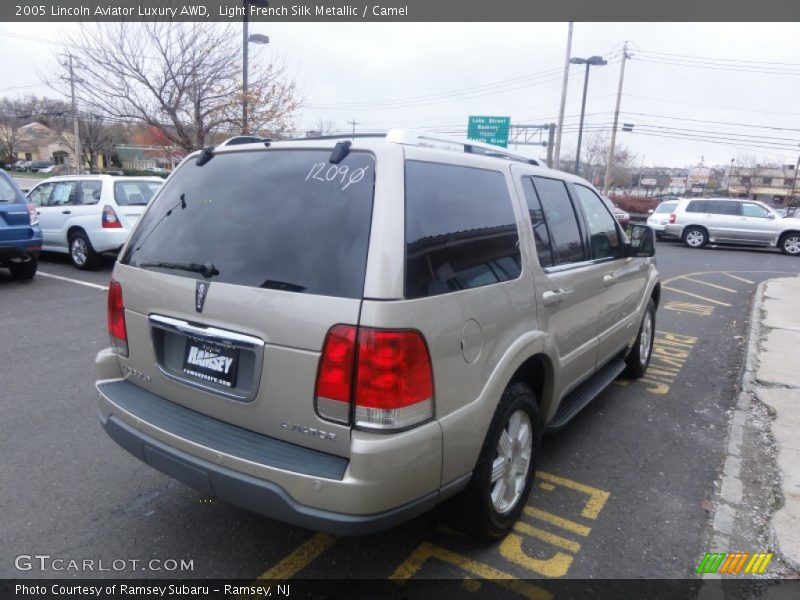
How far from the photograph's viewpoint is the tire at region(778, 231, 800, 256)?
18.6 metres

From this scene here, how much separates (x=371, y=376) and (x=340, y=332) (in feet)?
0.64

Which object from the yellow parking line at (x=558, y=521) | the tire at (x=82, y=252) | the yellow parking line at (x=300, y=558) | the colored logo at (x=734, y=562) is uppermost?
the tire at (x=82, y=252)

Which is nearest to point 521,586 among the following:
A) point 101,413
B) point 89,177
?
point 101,413

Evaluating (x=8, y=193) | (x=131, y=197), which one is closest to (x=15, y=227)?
(x=8, y=193)

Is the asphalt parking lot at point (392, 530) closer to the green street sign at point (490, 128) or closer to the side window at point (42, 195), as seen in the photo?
the side window at point (42, 195)

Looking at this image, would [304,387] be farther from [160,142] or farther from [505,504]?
[160,142]

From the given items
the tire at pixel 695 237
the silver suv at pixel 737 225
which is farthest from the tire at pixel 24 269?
the tire at pixel 695 237

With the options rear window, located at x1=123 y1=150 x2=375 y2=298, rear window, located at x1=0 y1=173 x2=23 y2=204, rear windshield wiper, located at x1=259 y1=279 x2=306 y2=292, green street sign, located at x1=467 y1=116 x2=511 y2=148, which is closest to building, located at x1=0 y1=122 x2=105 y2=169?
green street sign, located at x1=467 y1=116 x2=511 y2=148

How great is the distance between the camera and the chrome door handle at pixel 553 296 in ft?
9.82

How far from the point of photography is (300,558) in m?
2.64

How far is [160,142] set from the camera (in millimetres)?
20750

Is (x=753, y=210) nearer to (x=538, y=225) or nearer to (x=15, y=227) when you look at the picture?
(x=538, y=225)

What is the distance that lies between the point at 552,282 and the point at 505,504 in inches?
47.4

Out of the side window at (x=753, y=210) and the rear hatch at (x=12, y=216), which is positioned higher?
the side window at (x=753, y=210)
